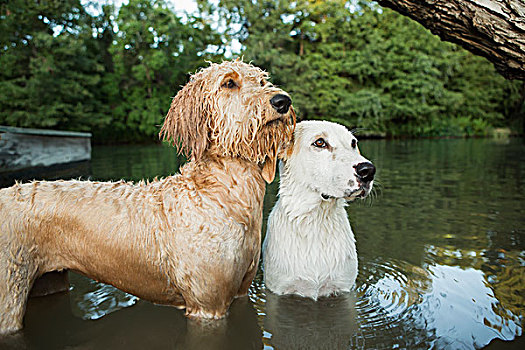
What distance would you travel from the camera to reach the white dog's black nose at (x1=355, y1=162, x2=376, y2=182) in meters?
3.15

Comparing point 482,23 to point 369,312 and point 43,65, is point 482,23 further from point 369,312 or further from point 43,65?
point 43,65

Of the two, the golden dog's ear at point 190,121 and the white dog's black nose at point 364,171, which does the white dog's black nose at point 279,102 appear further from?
the white dog's black nose at point 364,171

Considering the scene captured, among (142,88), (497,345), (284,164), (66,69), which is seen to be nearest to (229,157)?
(284,164)

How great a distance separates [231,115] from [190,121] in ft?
1.07

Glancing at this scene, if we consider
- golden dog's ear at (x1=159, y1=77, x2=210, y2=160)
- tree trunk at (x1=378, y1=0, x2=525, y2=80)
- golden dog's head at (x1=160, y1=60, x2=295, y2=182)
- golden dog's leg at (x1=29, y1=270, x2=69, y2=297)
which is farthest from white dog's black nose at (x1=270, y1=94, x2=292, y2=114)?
golden dog's leg at (x1=29, y1=270, x2=69, y2=297)

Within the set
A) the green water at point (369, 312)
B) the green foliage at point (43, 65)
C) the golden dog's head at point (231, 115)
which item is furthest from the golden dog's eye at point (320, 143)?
the green foliage at point (43, 65)

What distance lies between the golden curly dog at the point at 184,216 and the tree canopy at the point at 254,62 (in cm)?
2637

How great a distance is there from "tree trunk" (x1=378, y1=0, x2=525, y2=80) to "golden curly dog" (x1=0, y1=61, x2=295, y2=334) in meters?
1.50

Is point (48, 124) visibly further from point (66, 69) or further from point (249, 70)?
point (249, 70)

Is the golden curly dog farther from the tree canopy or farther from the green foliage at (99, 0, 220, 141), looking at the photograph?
the green foliage at (99, 0, 220, 141)

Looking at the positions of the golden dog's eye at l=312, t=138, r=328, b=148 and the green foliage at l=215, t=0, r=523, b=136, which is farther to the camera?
the green foliage at l=215, t=0, r=523, b=136

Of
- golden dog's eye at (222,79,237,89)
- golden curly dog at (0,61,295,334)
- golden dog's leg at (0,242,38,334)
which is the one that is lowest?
golden dog's leg at (0,242,38,334)

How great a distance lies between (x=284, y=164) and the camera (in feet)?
12.0

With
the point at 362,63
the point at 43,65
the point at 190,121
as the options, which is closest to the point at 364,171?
the point at 190,121
